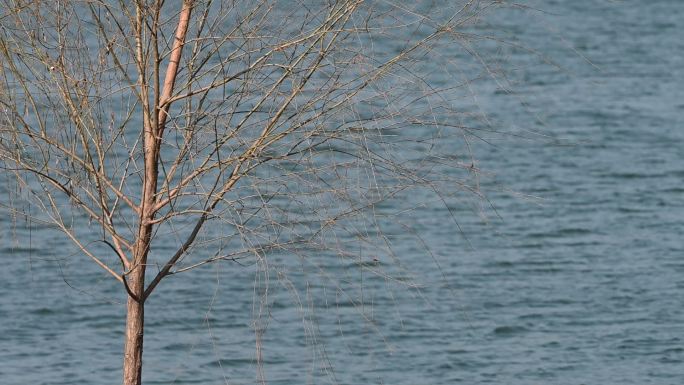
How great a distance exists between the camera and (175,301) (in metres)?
14.5

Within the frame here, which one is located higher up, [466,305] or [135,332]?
[466,305]

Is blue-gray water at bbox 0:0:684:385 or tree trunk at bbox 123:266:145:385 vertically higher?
blue-gray water at bbox 0:0:684:385

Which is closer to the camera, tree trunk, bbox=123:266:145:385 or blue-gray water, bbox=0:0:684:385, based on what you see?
tree trunk, bbox=123:266:145:385

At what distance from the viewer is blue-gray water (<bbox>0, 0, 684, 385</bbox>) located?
12.7 meters

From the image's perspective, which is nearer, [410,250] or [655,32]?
[410,250]

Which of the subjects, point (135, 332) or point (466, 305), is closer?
point (135, 332)

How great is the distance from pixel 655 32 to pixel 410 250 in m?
14.4

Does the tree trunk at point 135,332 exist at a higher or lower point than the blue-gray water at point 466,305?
lower

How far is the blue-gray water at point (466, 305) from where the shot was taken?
12.7 m

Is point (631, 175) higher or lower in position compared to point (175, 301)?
higher

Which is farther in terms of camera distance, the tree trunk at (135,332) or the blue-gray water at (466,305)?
Answer: the blue-gray water at (466,305)

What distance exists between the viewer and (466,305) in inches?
570

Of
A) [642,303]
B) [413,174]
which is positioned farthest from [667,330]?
[413,174]

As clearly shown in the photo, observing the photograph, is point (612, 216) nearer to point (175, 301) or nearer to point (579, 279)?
point (579, 279)
